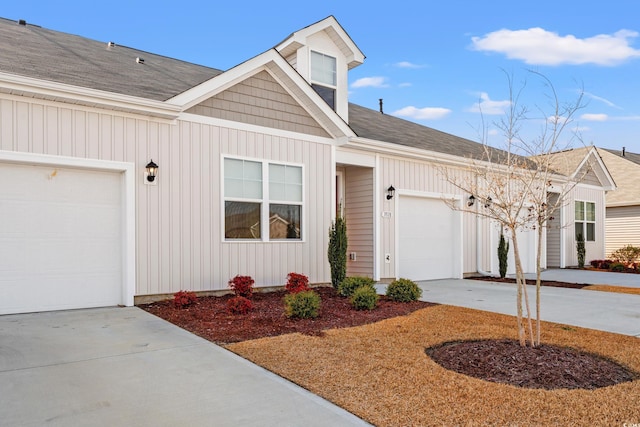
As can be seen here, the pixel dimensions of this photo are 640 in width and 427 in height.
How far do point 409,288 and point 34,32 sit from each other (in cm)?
908

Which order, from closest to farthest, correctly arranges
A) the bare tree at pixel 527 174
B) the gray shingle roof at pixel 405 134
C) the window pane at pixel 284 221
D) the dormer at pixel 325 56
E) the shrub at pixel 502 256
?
1. the bare tree at pixel 527 174
2. the window pane at pixel 284 221
3. the dormer at pixel 325 56
4. the gray shingle roof at pixel 405 134
5. the shrub at pixel 502 256

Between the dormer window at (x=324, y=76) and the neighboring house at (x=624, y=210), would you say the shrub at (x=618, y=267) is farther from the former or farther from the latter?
the dormer window at (x=324, y=76)

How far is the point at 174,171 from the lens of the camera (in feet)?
25.3

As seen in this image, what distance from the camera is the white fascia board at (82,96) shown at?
616 cm

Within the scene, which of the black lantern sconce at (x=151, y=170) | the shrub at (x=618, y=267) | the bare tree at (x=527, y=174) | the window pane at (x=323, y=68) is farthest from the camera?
the shrub at (x=618, y=267)

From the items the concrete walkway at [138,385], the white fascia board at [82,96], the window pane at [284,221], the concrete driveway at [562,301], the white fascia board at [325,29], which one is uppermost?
the white fascia board at [325,29]

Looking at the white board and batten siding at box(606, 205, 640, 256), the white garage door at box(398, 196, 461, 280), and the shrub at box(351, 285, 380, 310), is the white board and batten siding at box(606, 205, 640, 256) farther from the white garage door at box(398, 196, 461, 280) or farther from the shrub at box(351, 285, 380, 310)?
the shrub at box(351, 285, 380, 310)

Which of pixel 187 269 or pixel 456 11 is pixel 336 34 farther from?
pixel 187 269

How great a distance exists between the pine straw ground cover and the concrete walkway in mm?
252

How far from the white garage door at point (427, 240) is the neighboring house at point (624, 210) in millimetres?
11321

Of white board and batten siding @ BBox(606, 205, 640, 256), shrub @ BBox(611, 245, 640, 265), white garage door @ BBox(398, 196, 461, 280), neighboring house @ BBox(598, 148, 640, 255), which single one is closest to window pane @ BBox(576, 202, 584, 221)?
shrub @ BBox(611, 245, 640, 265)

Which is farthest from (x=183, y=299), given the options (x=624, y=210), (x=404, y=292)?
(x=624, y=210)

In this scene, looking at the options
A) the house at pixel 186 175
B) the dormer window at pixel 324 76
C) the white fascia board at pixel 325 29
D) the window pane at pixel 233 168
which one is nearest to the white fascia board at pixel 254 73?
the house at pixel 186 175

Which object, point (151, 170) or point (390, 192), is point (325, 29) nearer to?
point (390, 192)
